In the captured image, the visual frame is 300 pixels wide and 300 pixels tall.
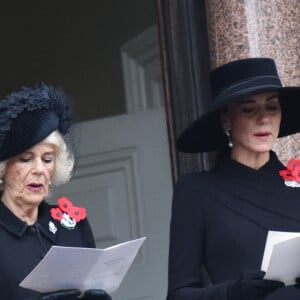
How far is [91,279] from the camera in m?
4.16

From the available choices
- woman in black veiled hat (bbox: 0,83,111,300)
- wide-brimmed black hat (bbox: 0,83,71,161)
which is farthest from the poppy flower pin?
wide-brimmed black hat (bbox: 0,83,71,161)

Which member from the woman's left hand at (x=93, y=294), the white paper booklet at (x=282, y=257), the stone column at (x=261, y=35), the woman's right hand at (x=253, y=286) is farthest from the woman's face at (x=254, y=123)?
the stone column at (x=261, y=35)

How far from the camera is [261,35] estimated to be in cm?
532

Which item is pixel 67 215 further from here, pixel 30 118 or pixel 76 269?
Answer: pixel 76 269

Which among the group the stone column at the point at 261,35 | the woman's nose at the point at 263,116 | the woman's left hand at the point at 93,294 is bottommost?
the woman's left hand at the point at 93,294

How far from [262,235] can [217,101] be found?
1.46ft

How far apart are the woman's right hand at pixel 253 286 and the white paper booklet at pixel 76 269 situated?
36cm

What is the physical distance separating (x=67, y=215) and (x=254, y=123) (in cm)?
63

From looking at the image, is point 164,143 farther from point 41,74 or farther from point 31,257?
point 31,257

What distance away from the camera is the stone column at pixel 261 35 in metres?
5.28

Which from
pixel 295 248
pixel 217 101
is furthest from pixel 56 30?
pixel 295 248

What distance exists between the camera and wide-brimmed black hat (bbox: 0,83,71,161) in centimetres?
432

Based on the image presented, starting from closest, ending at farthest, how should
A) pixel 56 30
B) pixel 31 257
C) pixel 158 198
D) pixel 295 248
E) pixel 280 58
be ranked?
pixel 295 248 < pixel 31 257 < pixel 280 58 < pixel 158 198 < pixel 56 30

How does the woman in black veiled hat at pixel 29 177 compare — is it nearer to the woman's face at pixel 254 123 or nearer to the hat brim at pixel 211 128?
the hat brim at pixel 211 128
